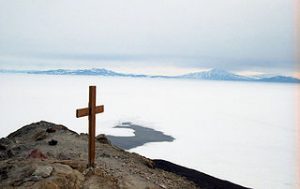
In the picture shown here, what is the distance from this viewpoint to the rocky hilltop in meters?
8.58

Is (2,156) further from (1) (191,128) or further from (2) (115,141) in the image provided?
(1) (191,128)

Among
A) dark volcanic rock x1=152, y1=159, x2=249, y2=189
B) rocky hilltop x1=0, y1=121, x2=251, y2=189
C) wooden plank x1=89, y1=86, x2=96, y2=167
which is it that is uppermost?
wooden plank x1=89, y1=86, x2=96, y2=167

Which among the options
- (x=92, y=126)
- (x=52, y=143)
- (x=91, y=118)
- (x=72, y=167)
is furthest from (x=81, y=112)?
(x=52, y=143)

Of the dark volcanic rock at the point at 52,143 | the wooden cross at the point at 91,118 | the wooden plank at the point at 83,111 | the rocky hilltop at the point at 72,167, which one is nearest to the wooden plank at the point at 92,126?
the wooden cross at the point at 91,118

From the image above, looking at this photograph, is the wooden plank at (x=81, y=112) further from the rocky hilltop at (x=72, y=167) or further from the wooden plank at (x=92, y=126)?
the rocky hilltop at (x=72, y=167)

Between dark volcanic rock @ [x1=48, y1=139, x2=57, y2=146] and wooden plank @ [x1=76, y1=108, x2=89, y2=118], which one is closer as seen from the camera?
wooden plank @ [x1=76, y1=108, x2=89, y2=118]

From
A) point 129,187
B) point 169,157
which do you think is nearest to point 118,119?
point 169,157

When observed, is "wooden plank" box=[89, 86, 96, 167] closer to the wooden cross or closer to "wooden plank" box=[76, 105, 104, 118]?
the wooden cross

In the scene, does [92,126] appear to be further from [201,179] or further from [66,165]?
[201,179]

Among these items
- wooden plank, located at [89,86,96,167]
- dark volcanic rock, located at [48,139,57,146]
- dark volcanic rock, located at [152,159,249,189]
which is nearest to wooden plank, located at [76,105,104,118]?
wooden plank, located at [89,86,96,167]

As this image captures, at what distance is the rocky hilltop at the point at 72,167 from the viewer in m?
8.58

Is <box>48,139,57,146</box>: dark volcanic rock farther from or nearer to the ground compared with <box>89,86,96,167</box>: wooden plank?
nearer to the ground

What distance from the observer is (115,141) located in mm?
24688

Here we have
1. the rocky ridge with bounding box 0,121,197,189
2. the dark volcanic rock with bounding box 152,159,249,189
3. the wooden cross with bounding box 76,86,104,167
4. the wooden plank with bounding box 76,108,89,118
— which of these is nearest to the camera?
the rocky ridge with bounding box 0,121,197,189
